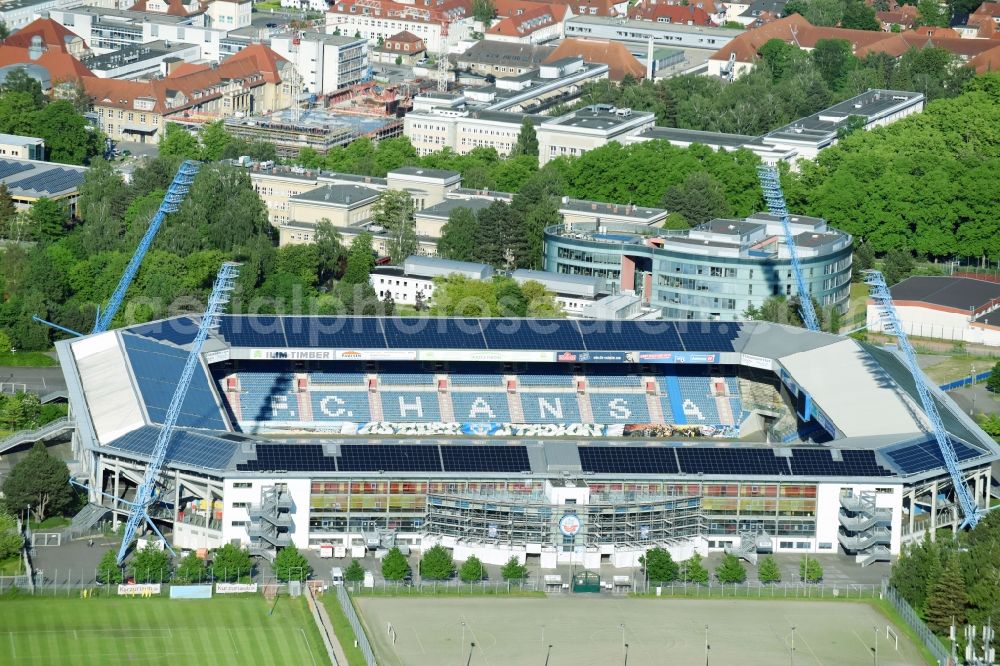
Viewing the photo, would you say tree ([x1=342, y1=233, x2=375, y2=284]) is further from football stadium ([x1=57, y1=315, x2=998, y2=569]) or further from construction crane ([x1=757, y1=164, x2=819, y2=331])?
construction crane ([x1=757, y1=164, x2=819, y2=331])

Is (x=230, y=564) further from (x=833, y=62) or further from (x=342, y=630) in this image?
(x=833, y=62)

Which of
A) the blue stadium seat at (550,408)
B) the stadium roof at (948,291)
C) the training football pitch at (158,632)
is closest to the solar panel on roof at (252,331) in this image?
the blue stadium seat at (550,408)

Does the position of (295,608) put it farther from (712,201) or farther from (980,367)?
(712,201)

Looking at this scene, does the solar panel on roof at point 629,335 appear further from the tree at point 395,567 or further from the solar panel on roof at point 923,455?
the tree at point 395,567

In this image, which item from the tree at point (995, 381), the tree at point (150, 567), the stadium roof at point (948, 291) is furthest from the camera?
the stadium roof at point (948, 291)

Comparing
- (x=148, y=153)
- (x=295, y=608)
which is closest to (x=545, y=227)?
(x=148, y=153)

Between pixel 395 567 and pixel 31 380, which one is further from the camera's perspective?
pixel 31 380

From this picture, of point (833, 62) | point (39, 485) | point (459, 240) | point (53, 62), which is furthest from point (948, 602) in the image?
point (833, 62)
